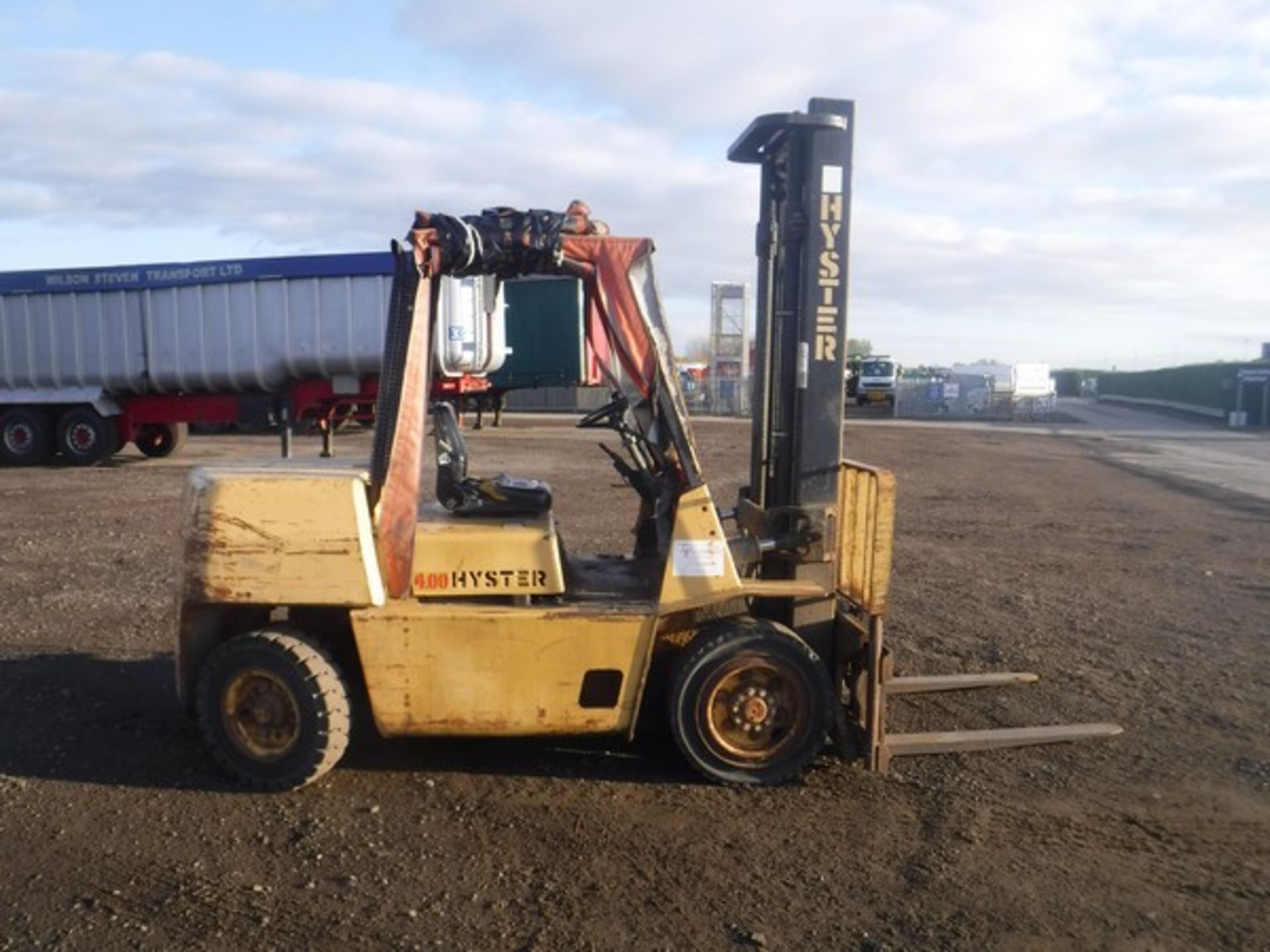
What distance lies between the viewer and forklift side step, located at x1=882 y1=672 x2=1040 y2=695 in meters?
7.43

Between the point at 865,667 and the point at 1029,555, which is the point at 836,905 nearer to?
the point at 865,667

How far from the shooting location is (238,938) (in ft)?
14.4

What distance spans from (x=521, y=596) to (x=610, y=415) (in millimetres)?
1068

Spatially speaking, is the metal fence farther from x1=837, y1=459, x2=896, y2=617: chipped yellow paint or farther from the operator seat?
the operator seat

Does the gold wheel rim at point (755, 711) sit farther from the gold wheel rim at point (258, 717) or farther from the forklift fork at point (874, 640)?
the gold wheel rim at point (258, 717)

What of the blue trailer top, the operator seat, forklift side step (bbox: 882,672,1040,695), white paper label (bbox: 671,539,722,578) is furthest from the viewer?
the blue trailer top

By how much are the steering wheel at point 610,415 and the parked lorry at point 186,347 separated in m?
15.4

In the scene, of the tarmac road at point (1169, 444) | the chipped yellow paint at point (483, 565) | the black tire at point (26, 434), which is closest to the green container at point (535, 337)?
the black tire at point (26, 434)

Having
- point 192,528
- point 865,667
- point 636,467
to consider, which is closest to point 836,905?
point 865,667

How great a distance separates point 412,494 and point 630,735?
5.23ft

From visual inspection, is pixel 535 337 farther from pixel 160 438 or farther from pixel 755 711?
pixel 755 711

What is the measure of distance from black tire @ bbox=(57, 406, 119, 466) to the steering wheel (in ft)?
63.3

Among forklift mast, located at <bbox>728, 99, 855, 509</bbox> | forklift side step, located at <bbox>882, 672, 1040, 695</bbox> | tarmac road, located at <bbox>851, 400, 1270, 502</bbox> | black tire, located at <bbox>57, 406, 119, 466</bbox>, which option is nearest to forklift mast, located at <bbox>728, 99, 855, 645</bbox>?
forklift mast, located at <bbox>728, 99, 855, 509</bbox>

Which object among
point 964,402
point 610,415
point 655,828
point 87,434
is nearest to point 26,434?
point 87,434
